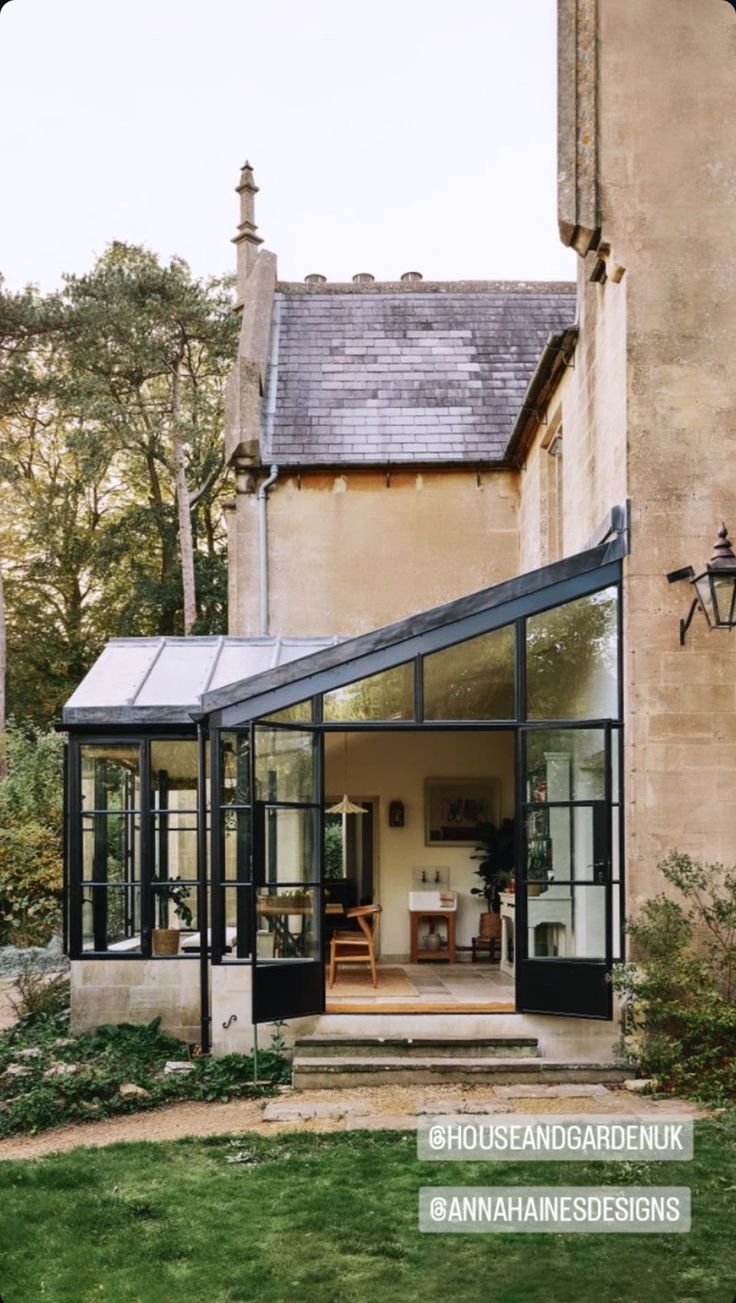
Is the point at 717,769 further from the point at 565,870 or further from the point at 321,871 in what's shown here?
the point at 321,871

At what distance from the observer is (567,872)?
9547 mm

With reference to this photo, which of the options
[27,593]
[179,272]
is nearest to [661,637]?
[179,272]

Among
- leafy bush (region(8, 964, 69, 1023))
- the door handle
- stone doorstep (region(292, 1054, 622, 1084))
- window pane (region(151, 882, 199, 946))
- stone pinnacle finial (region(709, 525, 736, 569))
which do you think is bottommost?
leafy bush (region(8, 964, 69, 1023))

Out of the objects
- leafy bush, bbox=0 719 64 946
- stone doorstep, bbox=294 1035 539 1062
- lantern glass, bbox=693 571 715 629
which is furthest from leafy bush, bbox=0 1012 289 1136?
leafy bush, bbox=0 719 64 946

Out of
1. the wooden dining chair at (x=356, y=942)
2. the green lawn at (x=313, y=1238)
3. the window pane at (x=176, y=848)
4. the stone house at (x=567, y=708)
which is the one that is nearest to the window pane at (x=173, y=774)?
the stone house at (x=567, y=708)

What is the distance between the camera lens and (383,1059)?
920 cm

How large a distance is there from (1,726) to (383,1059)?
1760 centimetres

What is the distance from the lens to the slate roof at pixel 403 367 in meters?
16.3

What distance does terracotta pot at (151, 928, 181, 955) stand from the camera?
10.8 m

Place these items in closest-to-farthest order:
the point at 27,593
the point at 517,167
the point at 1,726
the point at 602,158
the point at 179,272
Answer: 1. the point at 602,158
2. the point at 517,167
3. the point at 1,726
4. the point at 179,272
5. the point at 27,593

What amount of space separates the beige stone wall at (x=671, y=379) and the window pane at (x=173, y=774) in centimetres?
432

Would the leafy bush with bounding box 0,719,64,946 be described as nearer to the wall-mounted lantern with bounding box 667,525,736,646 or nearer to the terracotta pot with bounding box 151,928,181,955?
the terracotta pot with bounding box 151,928,181,955

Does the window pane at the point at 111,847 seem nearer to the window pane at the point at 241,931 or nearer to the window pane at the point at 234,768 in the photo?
the window pane at the point at 234,768

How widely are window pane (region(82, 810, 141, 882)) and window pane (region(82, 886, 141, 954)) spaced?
0.17 meters
